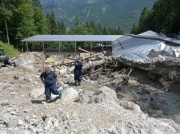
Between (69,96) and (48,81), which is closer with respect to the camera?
(69,96)

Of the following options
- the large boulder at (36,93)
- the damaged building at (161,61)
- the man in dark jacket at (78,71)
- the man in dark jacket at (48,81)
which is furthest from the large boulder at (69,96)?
the damaged building at (161,61)

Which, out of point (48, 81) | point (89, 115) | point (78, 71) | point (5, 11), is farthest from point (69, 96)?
point (5, 11)

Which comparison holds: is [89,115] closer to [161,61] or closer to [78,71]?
[78,71]

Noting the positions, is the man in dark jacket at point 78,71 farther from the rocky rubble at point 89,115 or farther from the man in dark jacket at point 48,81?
the man in dark jacket at point 48,81

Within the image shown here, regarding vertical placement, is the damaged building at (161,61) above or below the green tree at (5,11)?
below

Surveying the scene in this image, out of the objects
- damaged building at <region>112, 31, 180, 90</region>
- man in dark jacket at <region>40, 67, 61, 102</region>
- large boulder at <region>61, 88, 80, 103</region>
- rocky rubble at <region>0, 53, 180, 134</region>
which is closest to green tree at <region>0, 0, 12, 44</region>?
damaged building at <region>112, 31, 180, 90</region>

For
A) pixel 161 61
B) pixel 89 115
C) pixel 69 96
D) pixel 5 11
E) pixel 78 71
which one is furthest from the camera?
pixel 5 11

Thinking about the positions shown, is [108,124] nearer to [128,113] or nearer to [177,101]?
[128,113]

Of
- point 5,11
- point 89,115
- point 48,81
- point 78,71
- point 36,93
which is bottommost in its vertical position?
point 36,93

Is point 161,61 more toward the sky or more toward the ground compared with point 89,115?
more toward the sky

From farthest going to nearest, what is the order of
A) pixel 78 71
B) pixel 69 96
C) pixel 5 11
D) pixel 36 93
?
pixel 5 11
pixel 78 71
pixel 36 93
pixel 69 96

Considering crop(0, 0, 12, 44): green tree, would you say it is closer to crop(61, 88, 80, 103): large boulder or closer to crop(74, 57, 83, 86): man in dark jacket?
crop(74, 57, 83, 86): man in dark jacket

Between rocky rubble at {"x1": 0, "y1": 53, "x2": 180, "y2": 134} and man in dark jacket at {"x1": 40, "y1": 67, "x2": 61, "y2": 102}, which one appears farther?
man in dark jacket at {"x1": 40, "y1": 67, "x2": 61, "y2": 102}

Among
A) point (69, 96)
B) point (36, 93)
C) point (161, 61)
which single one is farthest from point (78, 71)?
point (161, 61)
